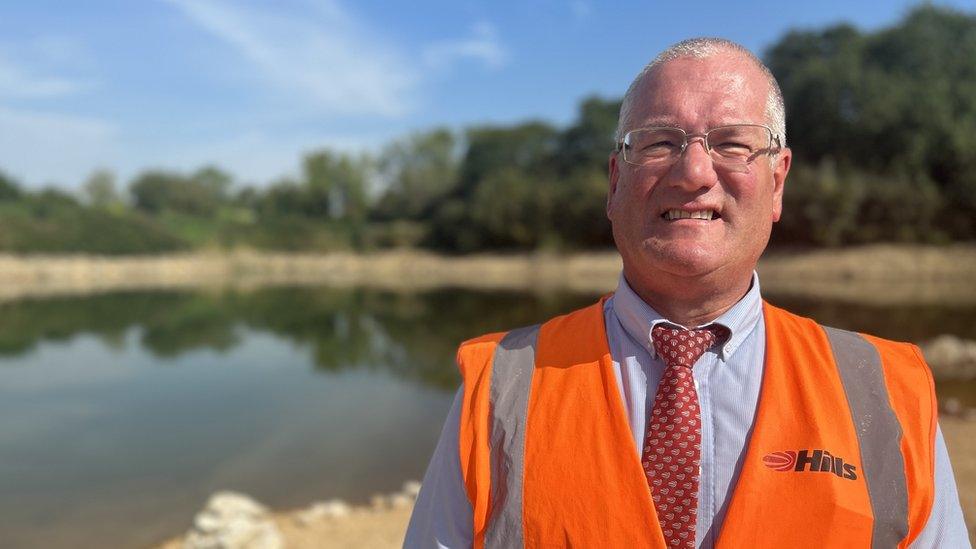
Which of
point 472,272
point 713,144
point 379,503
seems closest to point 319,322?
point 379,503

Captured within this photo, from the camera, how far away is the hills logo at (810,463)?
1.30 m

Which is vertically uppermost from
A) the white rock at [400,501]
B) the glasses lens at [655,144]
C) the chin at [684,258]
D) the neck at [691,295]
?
the glasses lens at [655,144]

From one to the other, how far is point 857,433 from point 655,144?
2.18ft

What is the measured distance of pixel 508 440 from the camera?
4.46ft

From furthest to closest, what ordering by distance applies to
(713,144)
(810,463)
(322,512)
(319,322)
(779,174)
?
(319,322) → (322,512) → (779,174) → (713,144) → (810,463)

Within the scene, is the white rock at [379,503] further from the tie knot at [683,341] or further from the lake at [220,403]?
the tie knot at [683,341]

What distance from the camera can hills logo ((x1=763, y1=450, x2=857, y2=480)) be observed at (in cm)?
130

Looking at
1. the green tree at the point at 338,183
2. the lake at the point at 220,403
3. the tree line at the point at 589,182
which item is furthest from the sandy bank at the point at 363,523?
the green tree at the point at 338,183

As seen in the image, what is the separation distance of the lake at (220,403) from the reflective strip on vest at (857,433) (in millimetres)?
5624

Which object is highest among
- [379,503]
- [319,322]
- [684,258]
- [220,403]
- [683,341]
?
[684,258]

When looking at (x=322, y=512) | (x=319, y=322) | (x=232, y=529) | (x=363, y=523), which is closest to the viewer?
(x=232, y=529)

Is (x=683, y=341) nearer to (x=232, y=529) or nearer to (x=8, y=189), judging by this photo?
(x=232, y=529)

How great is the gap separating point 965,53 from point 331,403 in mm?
36418

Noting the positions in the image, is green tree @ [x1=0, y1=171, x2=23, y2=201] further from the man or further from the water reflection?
the man
